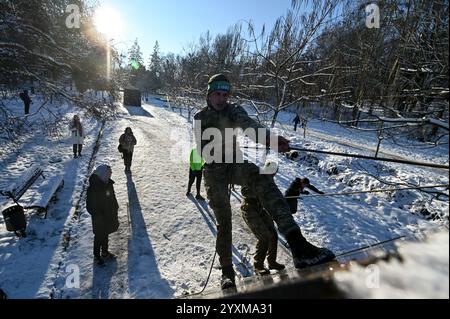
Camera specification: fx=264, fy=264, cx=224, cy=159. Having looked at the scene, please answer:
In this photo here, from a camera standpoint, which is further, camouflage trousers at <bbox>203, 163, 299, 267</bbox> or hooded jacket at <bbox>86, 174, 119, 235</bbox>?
hooded jacket at <bbox>86, 174, 119, 235</bbox>

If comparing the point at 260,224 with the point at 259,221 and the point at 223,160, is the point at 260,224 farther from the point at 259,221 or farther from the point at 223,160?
the point at 223,160

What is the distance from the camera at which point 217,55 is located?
19.4 meters

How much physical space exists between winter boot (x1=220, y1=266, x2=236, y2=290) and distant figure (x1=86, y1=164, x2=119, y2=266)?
107 inches

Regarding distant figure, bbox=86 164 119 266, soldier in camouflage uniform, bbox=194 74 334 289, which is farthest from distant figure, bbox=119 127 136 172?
soldier in camouflage uniform, bbox=194 74 334 289

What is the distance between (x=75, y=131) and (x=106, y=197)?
8272mm

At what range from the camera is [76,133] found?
11938mm

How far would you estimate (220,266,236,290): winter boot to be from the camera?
3.57 metres

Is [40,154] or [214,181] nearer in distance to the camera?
[214,181]

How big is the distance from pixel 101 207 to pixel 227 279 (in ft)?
9.50

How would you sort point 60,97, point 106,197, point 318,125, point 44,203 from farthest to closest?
point 318,125 → point 60,97 → point 44,203 → point 106,197

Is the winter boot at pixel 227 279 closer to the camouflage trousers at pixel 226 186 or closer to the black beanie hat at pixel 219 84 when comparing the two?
the camouflage trousers at pixel 226 186

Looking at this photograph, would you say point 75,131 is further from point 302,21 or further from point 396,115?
point 396,115

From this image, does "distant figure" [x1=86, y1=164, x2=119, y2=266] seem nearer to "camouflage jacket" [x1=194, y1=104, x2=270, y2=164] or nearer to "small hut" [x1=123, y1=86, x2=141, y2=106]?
"camouflage jacket" [x1=194, y1=104, x2=270, y2=164]

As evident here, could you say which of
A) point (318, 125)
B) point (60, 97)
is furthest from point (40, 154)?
point (318, 125)
